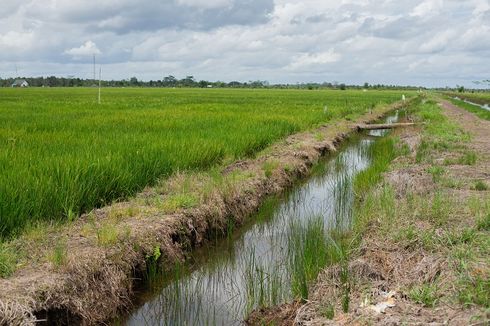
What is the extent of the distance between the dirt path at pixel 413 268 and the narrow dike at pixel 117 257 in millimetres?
1361

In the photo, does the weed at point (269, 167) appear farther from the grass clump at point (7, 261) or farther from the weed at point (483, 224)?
the grass clump at point (7, 261)

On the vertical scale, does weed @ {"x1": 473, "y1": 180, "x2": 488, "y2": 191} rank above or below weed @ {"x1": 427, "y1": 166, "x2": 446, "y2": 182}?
below

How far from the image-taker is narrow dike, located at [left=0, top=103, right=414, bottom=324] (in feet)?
12.0

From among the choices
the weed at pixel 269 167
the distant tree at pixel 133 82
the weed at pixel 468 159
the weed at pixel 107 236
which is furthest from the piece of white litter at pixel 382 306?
the distant tree at pixel 133 82

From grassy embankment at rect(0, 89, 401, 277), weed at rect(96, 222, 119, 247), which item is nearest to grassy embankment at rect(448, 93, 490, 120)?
grassy embankment at rect(0, 89, 401, 277)

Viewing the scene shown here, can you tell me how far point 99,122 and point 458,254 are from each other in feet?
33.7

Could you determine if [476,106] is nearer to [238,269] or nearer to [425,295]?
[238,269]

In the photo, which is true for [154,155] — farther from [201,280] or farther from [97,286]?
[97,286]

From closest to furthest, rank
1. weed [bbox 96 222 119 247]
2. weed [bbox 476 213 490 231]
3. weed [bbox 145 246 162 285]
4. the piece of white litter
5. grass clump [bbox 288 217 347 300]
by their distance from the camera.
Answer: the piece of white litter, grass clump [bbox 288 217 347 300], weed [bbox 96 222 119 247], weed [bbox 476 213 490 231], weed [bbox 145 246 162 285]

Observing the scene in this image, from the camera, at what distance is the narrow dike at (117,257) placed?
144 inches

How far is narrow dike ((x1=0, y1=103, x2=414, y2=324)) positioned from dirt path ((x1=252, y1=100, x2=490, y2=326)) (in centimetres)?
136

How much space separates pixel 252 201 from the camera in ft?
24.1

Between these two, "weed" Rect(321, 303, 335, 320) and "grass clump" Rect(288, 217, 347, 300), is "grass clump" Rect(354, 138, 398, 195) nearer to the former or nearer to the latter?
"grass clump" Rect(288, 217, 347, 300)

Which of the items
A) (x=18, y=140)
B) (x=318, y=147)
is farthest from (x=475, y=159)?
(x=18, y=140)
